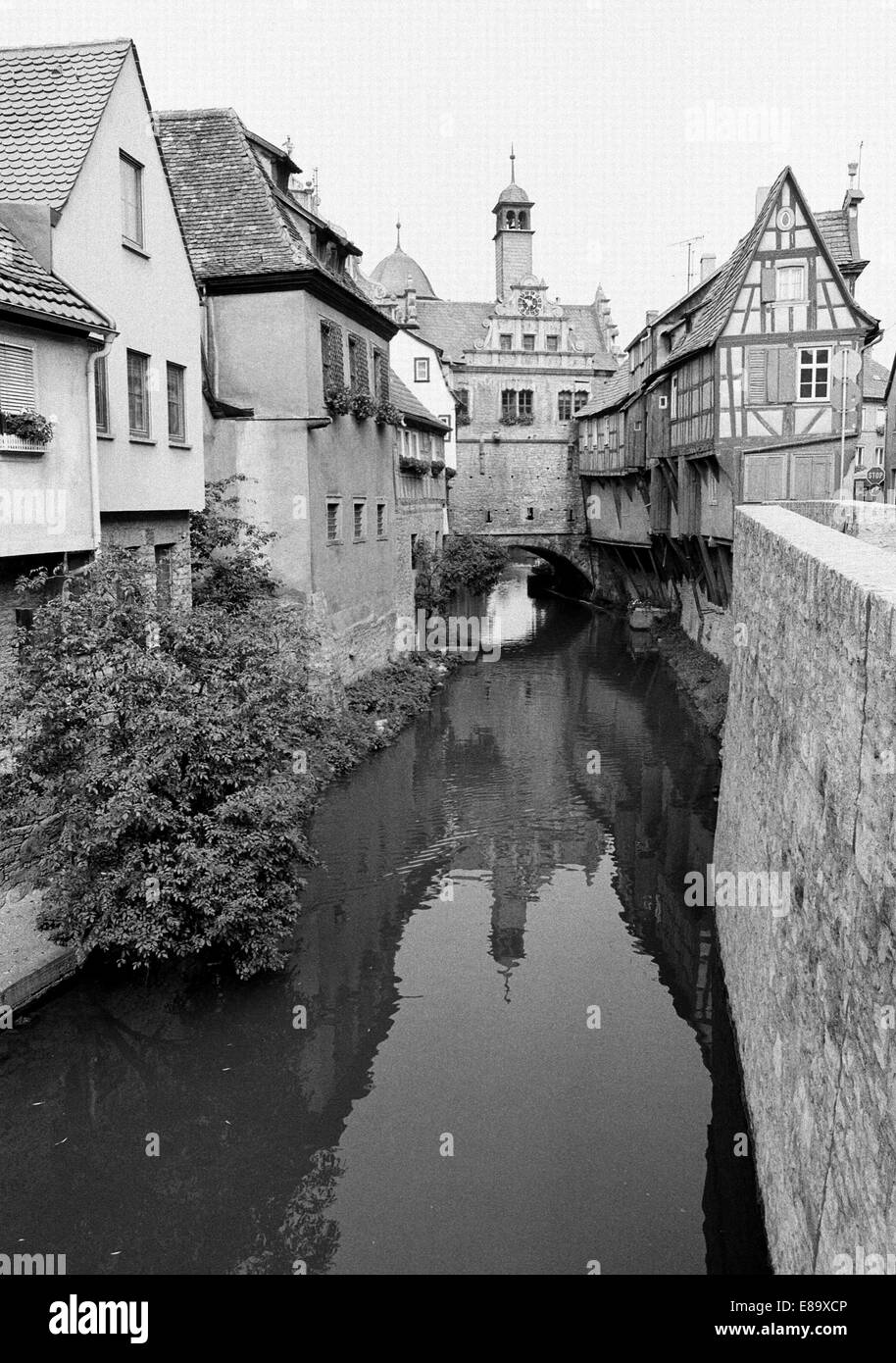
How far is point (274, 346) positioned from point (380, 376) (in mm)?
6542

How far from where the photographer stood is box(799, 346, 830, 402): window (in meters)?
24.1

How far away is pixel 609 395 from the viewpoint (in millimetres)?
41875

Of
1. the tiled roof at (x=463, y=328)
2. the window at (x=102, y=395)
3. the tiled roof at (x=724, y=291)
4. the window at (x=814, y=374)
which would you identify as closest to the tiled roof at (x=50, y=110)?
the window at (x=102, y=395)

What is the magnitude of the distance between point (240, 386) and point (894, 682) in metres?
15.7

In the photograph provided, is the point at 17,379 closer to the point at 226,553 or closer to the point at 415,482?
the point at 226,553

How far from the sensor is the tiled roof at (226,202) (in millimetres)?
18438

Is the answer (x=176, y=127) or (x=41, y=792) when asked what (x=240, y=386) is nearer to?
(x=176, y=127)

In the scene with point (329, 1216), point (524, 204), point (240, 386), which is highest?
point (524, 204)

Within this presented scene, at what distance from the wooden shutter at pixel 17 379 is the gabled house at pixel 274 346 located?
7910 mm

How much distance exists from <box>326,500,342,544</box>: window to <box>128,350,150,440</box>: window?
6.67 m

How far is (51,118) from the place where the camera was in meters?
12.6
